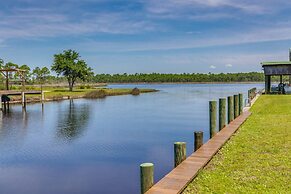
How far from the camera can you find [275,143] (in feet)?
41.9

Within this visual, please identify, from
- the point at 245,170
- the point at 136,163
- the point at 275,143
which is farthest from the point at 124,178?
the point at 275,143

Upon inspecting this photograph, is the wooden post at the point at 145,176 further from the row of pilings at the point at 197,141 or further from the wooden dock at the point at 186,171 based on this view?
the wooden dock at the point at 186,171

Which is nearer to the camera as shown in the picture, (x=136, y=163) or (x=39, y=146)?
(x=136, y=163)

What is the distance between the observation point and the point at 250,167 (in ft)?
31.8

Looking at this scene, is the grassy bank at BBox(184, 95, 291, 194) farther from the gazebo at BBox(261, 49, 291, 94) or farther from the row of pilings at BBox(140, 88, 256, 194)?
the gazebo at BBox(261, 49, 291, 94)

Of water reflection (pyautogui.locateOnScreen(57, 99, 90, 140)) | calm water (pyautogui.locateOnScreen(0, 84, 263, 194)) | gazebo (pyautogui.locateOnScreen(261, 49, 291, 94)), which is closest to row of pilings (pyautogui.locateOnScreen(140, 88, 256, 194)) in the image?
calm water (pyautogui.locateOnScreen(0, 84, 263, 194))

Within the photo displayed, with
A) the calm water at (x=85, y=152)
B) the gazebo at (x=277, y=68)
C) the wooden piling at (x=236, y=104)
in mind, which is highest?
the gazebo at (x=277, y=68)

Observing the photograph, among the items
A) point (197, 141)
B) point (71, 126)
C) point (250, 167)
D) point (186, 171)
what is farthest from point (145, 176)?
point (71, 126)

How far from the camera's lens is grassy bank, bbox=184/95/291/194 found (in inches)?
316

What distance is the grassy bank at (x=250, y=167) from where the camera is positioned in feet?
26.3

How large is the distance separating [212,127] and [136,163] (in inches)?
174

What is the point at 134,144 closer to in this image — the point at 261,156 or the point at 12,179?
the point at 12,179

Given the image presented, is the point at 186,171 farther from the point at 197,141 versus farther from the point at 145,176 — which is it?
the point at 197,141

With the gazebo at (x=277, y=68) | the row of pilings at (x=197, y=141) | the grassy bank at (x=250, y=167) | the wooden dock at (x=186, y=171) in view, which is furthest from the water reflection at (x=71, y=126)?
the gazebo at (x=277, y=68)
